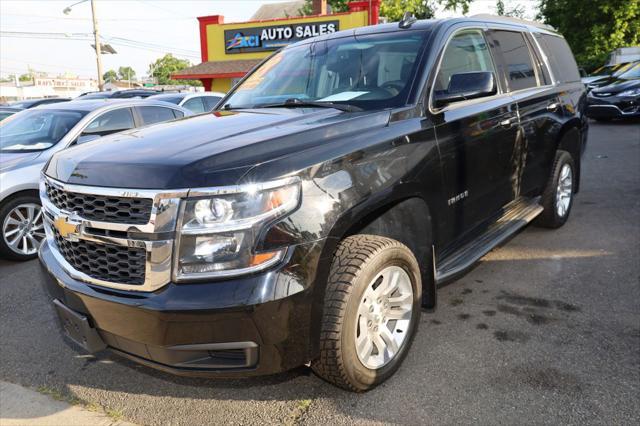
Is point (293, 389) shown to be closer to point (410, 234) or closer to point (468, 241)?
point (410, 234)

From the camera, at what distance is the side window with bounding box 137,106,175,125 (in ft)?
22.5

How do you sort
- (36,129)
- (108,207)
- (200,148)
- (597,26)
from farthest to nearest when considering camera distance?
1. (597,26)
2. (36,129)
3. (200,148)
4. (108,207)

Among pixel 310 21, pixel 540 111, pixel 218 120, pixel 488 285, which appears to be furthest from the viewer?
pixel 310 21

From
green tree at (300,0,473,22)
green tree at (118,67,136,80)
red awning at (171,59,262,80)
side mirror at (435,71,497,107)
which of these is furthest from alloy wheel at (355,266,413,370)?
green tree at (118,67,136,80)

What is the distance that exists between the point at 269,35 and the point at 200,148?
2465cm

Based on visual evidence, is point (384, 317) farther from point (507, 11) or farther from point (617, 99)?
point (507, 11)

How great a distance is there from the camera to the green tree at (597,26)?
27.6m

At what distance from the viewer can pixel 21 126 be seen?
600 centimetres

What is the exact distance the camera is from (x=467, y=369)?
2924mm

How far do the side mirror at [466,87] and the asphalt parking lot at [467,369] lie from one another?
58.9 inches

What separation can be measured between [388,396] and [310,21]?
2421 centimetres

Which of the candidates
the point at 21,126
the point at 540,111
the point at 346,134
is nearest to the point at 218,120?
the point at 346,134

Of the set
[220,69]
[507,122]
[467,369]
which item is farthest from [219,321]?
[220,69]

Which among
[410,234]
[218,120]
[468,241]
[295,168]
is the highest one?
[218,120]
